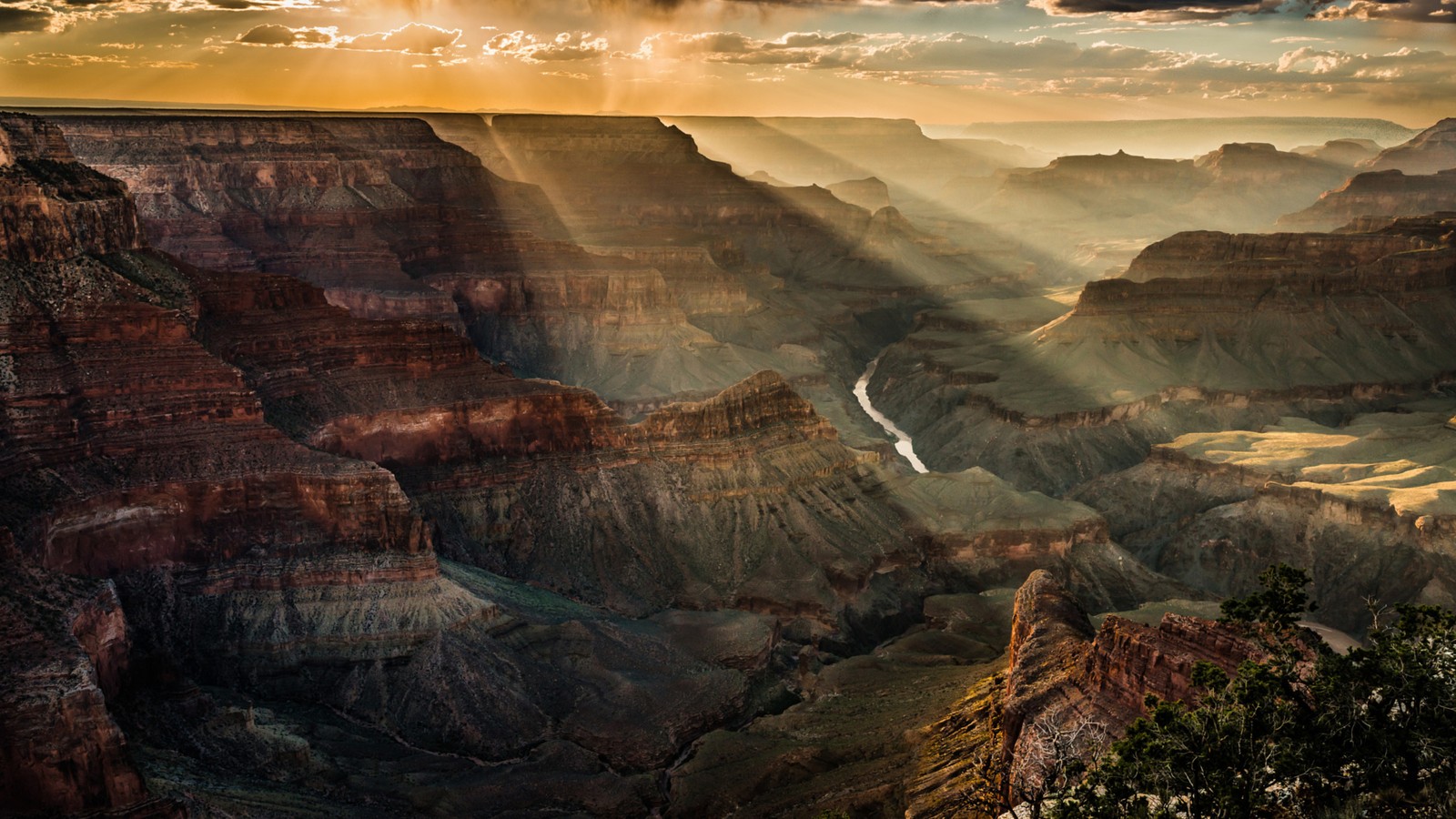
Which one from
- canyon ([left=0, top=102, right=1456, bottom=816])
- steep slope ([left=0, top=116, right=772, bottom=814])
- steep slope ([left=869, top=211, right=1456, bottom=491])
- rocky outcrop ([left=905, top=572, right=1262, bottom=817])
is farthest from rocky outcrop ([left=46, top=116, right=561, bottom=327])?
rocky outcrop ([left=905, top=572, right=1262, bottom=817])

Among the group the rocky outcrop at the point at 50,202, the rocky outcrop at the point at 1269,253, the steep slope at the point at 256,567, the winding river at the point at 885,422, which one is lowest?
the winding river at the point at 885,422

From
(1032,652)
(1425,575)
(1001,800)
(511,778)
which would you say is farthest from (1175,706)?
(1425,575)

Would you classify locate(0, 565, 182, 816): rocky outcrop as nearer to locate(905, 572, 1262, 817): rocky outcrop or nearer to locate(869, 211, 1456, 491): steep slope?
locate(905, 572, 1262, 817): rocky outcrop

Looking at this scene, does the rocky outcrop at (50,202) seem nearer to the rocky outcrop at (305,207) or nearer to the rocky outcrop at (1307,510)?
the rocky outcrop at (305,207)

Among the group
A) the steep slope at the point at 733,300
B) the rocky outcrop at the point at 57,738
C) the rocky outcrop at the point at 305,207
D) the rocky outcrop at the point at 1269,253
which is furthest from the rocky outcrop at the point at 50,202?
the rocky outcrop at the point at 1269,253

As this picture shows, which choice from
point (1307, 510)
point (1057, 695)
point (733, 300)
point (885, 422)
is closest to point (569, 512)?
point (1057, 695)
